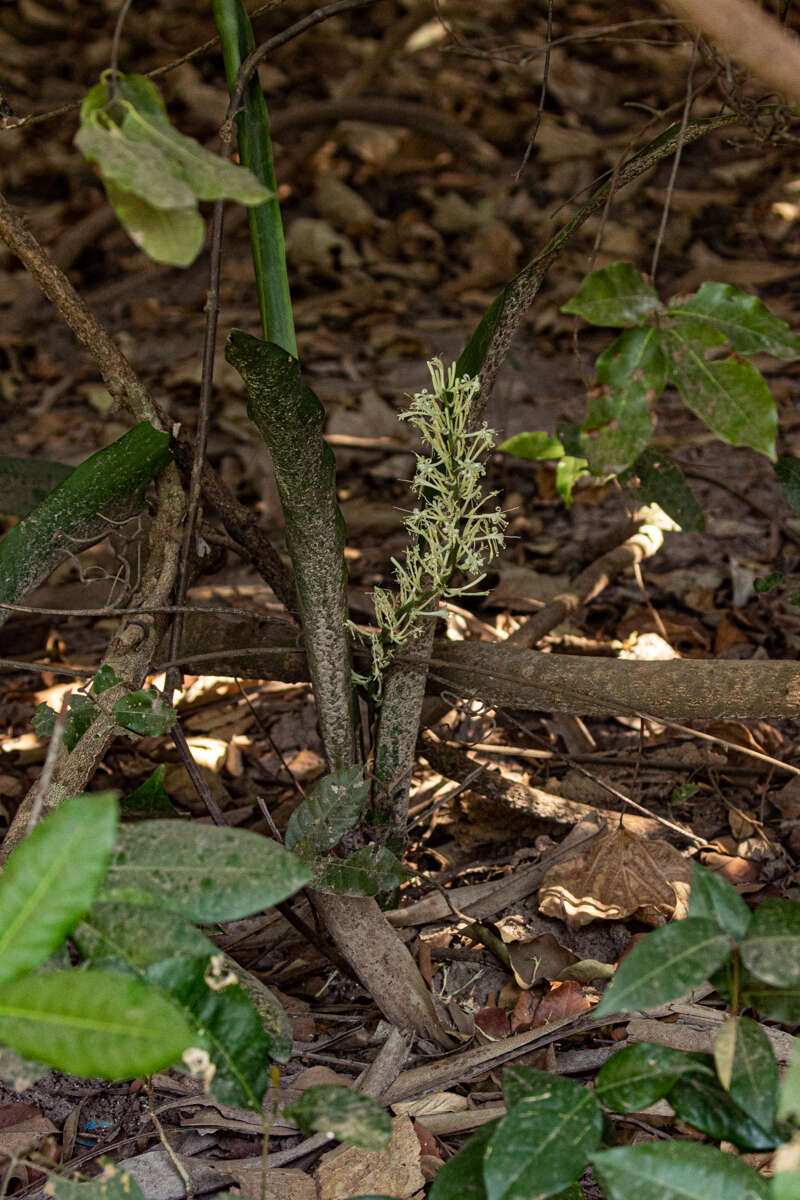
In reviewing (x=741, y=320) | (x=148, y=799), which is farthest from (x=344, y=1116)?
(x=741, y=320)

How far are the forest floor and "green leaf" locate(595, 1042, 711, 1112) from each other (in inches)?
9.9

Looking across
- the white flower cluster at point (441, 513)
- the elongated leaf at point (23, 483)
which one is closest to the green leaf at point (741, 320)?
the white flower cluster at point (441, 513)

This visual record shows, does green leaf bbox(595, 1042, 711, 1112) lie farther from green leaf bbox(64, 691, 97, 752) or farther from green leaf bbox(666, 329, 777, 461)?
green leaf bbox(64, 691, 97, 752)

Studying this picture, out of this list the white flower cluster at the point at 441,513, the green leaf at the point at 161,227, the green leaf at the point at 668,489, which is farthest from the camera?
the green leaf at the point at 668,489

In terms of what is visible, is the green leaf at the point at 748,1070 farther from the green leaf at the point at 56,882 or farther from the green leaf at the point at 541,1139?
the green leaf at the point at 56,882

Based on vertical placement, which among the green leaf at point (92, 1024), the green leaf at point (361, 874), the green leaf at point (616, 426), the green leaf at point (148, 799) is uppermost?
the green leaf at point (616, 426)

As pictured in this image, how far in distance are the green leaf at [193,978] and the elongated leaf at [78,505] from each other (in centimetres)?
58

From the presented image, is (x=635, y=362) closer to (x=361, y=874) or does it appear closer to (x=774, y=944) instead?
(x=774, y=944)

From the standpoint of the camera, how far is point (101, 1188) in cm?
76

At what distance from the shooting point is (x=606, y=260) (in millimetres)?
3340

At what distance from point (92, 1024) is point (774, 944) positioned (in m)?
0.49

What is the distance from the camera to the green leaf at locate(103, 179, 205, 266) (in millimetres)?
698

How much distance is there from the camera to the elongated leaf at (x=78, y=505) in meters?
1.22

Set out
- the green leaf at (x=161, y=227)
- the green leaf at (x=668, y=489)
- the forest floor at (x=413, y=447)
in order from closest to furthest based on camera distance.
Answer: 1. the green leaf at (x=161, y=227)
2. the forest floor at (x=413, y=447)
3. the green leaf at (x=668, y=489)
